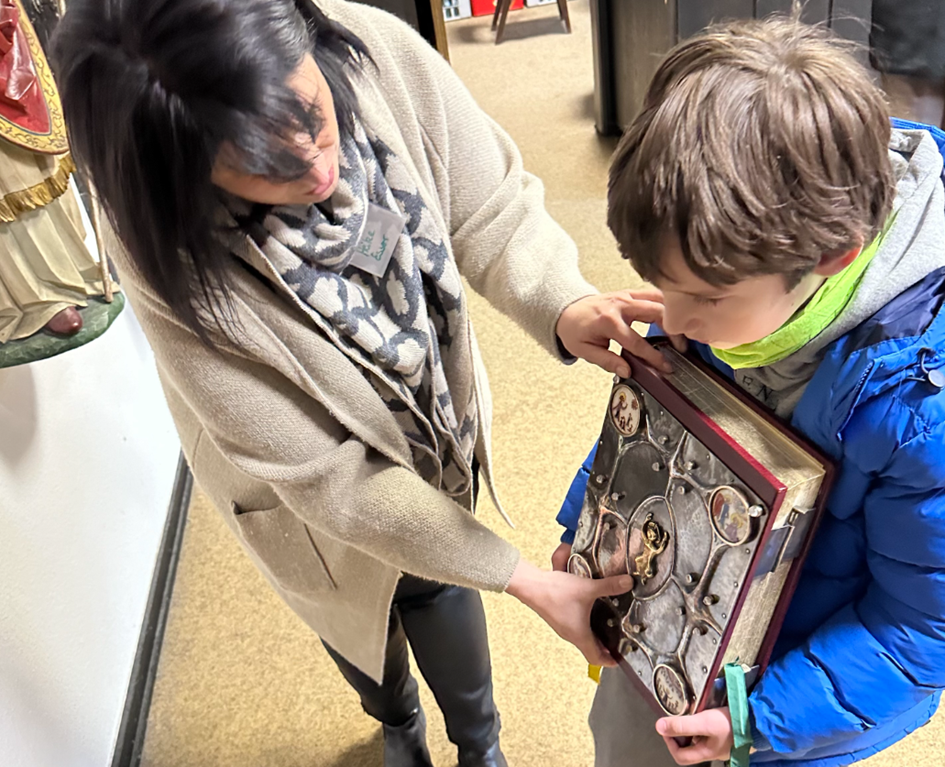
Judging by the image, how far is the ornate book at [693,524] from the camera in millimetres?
508

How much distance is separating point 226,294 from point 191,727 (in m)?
1.01

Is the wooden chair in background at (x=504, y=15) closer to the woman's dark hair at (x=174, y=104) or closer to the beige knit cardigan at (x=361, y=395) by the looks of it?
the beige knit cardigan at (x=361, y=395)

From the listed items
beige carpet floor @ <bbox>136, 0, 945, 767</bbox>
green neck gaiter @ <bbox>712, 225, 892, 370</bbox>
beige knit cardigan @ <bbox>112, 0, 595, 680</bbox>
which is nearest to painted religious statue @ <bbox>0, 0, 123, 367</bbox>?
beige knit cardigan @ <bbox>112, 0, 595, 680</bbox>

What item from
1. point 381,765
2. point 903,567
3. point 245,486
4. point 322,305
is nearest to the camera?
point 903,567

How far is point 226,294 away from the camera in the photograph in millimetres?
620

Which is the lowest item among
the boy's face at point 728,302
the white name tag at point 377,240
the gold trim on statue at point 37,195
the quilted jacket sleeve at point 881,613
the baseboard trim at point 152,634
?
the baseboard trim at point 152,634

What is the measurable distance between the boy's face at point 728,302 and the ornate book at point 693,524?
0.21ft

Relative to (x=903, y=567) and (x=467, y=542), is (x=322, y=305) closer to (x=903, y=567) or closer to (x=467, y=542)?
(x=467, y=542)

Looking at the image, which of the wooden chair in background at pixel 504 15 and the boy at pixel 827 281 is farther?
the wooden chair in background at pixel 504 15

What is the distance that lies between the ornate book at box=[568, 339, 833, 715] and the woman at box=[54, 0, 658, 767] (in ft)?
0.14

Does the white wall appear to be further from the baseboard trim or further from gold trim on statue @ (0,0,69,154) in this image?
gold trim on statue @ (0,0,69,154)

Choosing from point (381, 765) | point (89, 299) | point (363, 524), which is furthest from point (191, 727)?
point (363, 524)

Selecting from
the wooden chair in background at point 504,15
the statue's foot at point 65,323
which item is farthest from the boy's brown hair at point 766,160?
the wooden chair in background at point 504,15

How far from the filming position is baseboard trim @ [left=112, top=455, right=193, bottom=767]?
132 cm
